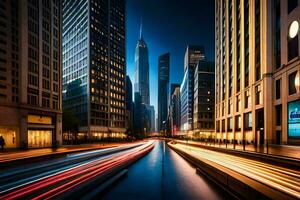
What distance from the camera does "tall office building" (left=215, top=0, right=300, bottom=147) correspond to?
138 ft

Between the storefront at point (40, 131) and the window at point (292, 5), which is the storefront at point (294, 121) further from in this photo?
the storefront at point (40, 131)

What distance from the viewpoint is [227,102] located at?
8056 cm

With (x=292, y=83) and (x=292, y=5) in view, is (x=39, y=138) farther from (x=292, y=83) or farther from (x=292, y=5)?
(x=292, y=5)

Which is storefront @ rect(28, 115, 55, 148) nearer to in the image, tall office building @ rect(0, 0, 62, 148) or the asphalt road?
tall office building @ rect(0, 0, 62, 148)

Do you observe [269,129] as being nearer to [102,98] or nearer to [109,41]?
[102,98]

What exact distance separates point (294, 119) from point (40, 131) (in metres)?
50.5

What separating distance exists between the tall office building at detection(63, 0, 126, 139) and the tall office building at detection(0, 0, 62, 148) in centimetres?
5180

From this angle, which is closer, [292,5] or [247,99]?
[292,5]

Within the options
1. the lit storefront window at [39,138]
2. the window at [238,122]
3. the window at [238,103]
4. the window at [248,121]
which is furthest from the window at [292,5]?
the lit storefront window at [39,138]

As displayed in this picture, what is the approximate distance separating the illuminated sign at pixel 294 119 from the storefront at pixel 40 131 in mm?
47651

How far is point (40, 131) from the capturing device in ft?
192

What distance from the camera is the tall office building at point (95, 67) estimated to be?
120 metres

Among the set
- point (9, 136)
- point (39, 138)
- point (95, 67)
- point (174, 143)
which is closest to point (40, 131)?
point (39, 138)

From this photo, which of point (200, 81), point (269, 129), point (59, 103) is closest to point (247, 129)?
point (269, 129)
